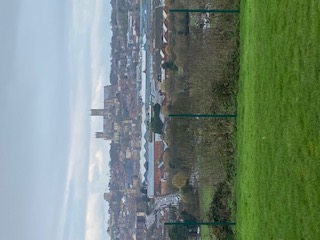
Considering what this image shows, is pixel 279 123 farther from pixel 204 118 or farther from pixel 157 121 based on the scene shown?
pixel 157 121

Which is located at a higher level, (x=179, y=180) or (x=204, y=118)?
(x=204, y=118)

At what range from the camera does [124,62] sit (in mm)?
60469

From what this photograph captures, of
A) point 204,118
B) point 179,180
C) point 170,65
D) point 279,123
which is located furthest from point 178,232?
point 279,123

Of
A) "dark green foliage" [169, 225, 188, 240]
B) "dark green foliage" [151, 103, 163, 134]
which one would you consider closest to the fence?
"dark green foliage" [169, 225, 188, 240]

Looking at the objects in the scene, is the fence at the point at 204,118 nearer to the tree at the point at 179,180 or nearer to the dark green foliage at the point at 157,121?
the tree at the point at 179,180

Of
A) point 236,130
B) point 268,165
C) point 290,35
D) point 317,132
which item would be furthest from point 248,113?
point 317,132

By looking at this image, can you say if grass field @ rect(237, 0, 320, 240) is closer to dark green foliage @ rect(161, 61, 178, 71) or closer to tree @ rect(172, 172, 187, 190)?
tree @ rect(172, 172, 187, 190)

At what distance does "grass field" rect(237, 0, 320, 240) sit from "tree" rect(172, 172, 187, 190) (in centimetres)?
173

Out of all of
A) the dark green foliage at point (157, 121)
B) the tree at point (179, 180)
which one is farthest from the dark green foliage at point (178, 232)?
the dark green foliage at point (157, 121)

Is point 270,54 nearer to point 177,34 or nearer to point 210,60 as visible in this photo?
point 210,60

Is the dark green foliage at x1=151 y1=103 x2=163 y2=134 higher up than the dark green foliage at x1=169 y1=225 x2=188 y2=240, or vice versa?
the dark green foliage at x1=151 y1=103 x2=163 y2=134

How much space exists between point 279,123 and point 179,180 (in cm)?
504

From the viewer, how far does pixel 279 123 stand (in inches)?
349

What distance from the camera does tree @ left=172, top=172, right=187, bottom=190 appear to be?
13370mm
